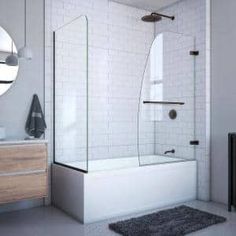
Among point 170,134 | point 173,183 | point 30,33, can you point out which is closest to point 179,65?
point 170,134

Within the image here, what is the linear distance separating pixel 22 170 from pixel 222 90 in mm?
2730

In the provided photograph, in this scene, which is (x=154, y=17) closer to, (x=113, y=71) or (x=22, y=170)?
(x=113, y=71)

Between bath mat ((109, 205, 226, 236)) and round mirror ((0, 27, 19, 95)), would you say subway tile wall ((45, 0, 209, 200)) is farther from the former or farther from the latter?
bath mat ((109, 205, 226, 236))

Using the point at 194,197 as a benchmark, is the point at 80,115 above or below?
above

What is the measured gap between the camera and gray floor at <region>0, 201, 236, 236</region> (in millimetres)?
2914

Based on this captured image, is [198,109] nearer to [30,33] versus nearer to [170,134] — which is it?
[170,134]

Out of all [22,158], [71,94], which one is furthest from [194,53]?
[22,158]

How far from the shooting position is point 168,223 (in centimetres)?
312

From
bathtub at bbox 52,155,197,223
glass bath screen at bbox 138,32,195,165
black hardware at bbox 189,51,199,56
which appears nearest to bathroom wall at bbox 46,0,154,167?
glass bath screen at bbox 138,32,195,165

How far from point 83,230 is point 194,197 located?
72.8 inches

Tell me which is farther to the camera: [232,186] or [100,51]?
[100,51]

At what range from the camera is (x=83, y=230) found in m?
2.99

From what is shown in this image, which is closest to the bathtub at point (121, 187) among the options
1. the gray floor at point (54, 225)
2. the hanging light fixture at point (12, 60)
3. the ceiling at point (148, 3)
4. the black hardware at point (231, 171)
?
the gray floor at point (54, 225)

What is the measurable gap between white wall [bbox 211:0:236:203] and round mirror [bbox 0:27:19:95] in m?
2.65
